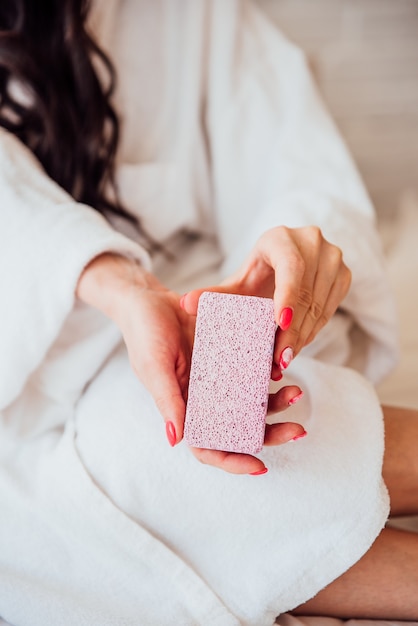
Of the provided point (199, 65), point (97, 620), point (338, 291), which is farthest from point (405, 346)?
point (97, 620)

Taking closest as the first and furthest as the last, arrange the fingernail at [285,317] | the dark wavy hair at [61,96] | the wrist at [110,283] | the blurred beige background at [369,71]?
the fingernail at [285,317]
the wrist at [110,283]
the dark wavy hair at [61,96]
the blurred beige background at [369,71]

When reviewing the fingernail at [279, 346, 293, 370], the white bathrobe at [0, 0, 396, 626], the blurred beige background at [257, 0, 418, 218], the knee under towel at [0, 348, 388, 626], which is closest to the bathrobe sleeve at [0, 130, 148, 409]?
the white bathrobe at [0, 0, 396, 626]

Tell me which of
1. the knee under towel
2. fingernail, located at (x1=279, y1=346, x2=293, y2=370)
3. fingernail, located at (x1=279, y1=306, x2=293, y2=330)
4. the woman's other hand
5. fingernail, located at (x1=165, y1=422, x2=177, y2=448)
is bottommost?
the knee under towel

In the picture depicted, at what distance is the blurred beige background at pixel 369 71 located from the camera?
122cm

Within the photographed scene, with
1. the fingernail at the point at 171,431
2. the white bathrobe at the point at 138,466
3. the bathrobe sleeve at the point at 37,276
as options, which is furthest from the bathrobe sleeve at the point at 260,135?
the fingernail at the point at 171,431

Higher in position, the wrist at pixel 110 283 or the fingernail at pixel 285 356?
the fingernail at pixel 285 356

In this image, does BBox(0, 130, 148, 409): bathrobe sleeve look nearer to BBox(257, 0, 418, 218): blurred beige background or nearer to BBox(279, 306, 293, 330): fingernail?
BBox(279, 306, 293, 330): fingernail

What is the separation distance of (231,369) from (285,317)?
7cm

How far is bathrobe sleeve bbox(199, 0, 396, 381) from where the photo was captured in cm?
95

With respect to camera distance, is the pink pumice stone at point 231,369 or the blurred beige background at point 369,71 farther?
the blurred beige background at point 369,71

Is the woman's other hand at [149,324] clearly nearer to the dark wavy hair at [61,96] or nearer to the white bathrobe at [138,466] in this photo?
the white bathrobe at [138,466]

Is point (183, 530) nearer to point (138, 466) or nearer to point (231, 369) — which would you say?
point (138, 466)

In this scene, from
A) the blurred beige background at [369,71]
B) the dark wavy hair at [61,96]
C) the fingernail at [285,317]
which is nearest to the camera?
the fingernail at [285,317]

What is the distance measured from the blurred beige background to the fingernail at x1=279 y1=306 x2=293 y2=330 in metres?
0.87
